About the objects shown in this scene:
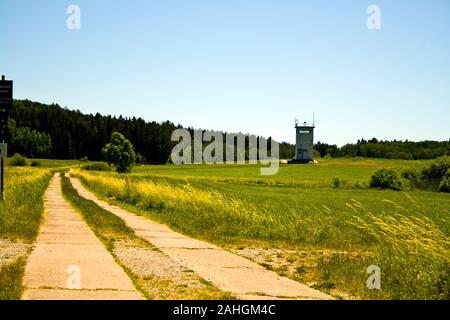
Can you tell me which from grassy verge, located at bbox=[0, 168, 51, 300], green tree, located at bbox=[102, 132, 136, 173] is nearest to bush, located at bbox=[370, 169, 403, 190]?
green tree, located at bbox=[102, 132, 136, 173]

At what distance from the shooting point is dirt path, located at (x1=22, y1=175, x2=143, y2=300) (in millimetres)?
6836

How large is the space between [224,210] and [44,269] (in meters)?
9.92

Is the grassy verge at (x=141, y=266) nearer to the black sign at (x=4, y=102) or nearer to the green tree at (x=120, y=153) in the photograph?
the black sign at (x=4, y=102)

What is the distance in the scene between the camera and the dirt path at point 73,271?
6.84 metres

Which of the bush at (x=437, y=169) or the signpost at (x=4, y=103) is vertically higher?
the signpost at (x=4, y=103)

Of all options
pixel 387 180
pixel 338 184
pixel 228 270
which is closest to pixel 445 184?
pixel 387 180

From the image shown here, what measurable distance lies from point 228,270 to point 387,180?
60525 mm

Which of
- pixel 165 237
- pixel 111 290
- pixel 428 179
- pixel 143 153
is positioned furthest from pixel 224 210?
pixel 143 153

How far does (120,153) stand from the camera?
8806cm

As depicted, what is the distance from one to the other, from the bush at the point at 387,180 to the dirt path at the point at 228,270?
56135 mm

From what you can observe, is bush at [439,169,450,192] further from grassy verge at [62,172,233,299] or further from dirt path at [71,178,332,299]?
dirt path at [71,178,332,299]

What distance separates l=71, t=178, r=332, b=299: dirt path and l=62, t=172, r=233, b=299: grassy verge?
0.26m

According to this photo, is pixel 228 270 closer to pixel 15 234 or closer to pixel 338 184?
pixel 15 234

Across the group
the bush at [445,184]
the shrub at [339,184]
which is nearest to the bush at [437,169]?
the bush at [445,184]
